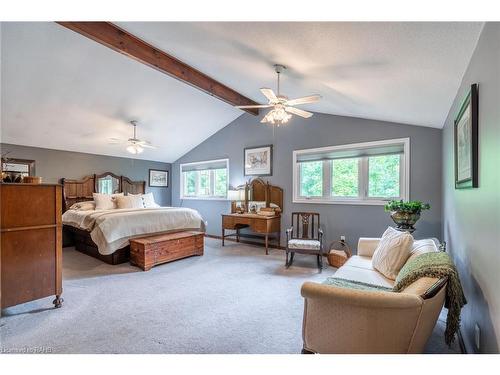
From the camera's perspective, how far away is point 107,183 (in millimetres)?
5945

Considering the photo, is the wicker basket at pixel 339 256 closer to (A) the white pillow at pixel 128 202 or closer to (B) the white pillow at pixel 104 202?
(A) the white pillow at pixel 128 202

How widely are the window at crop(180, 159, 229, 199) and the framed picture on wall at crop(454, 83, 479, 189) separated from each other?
4.61m

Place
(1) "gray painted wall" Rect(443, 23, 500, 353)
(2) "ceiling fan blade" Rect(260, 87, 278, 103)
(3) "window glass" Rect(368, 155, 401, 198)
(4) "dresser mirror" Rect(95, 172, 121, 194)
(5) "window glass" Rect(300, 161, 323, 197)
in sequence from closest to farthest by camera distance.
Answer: (1) "gray painted wall" Rect(443, 23, 500, 353) < (2) "ceiling fan blade" Rect(260, 87, 278, 103) < (3) "window glass" Rect(368, 155, 401, 198) < (5) "window glass" Rect(300, 161, 323, 197) < (4) "dresser mirror" Rect(95, 172, 121, 194)

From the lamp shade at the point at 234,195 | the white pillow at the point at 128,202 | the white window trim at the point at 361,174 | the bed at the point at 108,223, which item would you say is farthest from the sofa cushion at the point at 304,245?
the white pillow at the point at 128,202

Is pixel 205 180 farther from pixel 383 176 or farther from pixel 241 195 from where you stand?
pixel 383 176

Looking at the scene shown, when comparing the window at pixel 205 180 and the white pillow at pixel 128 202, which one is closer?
the white pillow at pixel 128 202

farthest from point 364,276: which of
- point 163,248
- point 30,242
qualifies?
point 30,242

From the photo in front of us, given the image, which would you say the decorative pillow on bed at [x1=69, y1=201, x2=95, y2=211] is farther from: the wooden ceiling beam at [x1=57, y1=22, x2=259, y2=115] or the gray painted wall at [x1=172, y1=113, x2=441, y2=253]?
the wooden ceiling beam at [x1=57, y1=22, x2=259, y2=115]

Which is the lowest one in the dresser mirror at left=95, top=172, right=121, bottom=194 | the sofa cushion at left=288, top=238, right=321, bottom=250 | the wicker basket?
the wicker basket

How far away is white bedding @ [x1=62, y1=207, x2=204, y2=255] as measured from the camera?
12.3ft

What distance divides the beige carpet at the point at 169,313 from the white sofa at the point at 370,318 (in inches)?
20.3

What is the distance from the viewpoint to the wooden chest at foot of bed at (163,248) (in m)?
3.73

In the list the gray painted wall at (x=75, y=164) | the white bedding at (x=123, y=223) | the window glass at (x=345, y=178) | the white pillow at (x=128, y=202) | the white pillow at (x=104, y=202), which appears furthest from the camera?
the white pillow at (x=128, y=202)

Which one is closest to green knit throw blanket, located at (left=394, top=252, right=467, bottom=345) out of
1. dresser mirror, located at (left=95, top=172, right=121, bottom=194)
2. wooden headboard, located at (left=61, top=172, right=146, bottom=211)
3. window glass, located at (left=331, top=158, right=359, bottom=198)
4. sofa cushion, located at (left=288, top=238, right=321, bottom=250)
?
sofa cushion, located at (left=288, top=238, right=321, bottom=250)
